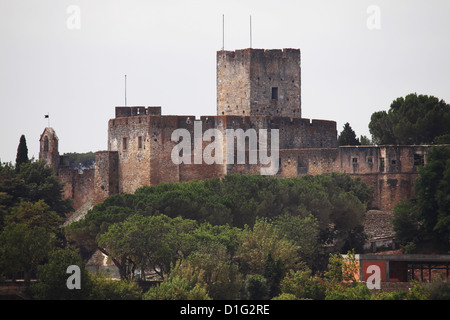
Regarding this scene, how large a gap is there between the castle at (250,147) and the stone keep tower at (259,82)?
0.06 meters

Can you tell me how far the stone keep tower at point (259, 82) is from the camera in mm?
84312

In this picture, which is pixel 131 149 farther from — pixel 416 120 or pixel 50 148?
pixel 416 120

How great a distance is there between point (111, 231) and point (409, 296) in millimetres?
14907

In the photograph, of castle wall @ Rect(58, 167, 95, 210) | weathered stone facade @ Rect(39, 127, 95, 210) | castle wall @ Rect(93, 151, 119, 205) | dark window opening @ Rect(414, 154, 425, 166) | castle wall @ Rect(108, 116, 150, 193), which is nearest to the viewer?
dark window opening @ Rect(414, 154, 425, 166)

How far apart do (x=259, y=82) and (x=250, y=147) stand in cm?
496

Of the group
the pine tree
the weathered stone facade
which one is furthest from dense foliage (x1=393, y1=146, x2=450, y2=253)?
the pine tree

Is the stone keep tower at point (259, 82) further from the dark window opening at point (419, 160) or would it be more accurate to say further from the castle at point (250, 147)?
the dark window opening at point (419, 160)

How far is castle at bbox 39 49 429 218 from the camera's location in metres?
79.8

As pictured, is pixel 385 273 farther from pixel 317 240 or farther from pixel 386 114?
pixel 386 114

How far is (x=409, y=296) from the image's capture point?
63.0m

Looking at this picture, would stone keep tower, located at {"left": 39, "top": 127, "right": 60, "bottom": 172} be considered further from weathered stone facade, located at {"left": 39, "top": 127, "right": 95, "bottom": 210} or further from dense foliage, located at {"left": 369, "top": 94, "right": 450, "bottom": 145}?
dense foliage, located at {"left": 369, "top": 94, "right": 450, "bottom": 145}

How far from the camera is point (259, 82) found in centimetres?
8444

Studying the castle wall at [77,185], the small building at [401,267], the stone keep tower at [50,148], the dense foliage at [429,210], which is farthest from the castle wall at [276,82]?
the small building at [401,267]

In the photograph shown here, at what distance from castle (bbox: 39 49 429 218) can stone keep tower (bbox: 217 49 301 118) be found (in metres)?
0.06
